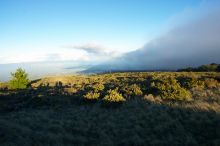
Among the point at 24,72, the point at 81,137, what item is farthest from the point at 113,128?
the point at 24,72

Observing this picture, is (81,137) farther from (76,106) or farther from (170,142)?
(76,106)

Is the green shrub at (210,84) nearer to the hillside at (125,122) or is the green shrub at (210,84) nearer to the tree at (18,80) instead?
the hillside at (125,122)

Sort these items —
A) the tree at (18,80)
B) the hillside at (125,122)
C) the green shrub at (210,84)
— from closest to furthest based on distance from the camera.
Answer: the hillside at (125,122)
the green shrub at (210,84)
the tree at (18,80)

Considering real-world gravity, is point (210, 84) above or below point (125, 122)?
above

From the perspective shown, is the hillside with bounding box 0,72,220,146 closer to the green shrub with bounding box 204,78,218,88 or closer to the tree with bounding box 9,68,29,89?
the green shrub with bounding box 204,78,218,88

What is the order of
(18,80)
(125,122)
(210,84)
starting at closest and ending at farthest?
(125,122), (210,84), (18,80)

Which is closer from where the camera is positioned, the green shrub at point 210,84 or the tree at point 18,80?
the green shrub at point 210,84

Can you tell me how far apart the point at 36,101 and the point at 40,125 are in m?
10.6

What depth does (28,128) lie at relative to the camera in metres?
16.2

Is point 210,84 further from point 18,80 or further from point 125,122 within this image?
point 18,80

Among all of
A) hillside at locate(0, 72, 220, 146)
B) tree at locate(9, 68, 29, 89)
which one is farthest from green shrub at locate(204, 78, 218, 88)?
tree at locate(9, 68, 29, 89)

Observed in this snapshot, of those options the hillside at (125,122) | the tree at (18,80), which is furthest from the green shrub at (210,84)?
the tree at (18,80)

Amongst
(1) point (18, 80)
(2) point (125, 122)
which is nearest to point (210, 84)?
(2) point (125, 122)

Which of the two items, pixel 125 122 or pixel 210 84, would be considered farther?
pixel 210 84
